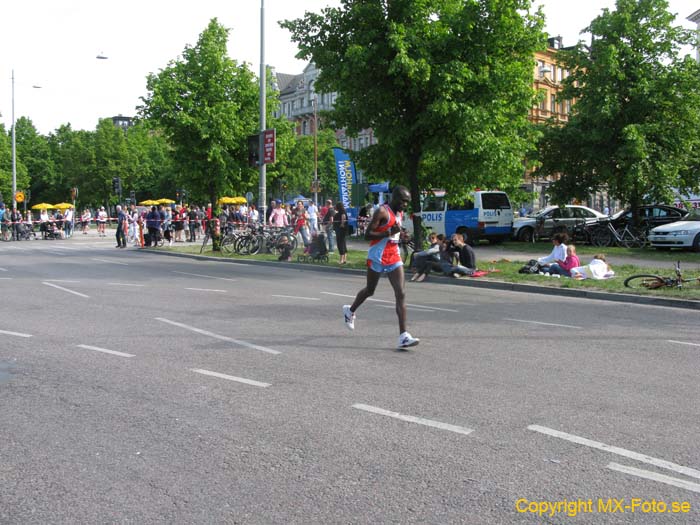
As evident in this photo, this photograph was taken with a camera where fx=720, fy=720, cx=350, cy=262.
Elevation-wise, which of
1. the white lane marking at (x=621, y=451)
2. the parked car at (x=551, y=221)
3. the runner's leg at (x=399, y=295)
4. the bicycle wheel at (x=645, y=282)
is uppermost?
the parked car at (x=551, y=221)

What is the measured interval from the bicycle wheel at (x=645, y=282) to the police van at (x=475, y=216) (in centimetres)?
1424

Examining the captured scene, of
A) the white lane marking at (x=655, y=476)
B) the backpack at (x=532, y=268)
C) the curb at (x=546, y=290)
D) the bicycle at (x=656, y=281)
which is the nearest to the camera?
the white lane marking at (x=655, y=476)

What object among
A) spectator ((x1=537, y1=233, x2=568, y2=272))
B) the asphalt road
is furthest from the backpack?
the asphalt road

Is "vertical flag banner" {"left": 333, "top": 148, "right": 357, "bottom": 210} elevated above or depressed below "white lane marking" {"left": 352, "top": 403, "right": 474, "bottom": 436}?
above

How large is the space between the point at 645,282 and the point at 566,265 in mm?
2557

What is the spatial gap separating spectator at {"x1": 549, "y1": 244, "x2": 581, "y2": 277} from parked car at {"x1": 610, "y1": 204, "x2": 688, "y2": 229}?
39.3 feet

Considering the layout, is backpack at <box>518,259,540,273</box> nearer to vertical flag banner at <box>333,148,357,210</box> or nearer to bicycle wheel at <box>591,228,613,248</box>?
bicycle wheel at <box>591,228,613,248</box>

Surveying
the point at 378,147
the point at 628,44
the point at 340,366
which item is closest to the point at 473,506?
the point at 340,366

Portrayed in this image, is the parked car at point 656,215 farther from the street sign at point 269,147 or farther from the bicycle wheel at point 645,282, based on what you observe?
the bicycle wheel at point 645,282

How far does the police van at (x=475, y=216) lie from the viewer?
92.8 feet

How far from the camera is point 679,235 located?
76.9ft

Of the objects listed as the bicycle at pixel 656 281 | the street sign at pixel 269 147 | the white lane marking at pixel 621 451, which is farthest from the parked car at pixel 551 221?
the white lane marking at pixel 621 451

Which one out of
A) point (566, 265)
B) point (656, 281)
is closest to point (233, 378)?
point (656, 281)

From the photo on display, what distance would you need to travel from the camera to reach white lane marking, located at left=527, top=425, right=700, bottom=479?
405 cm
